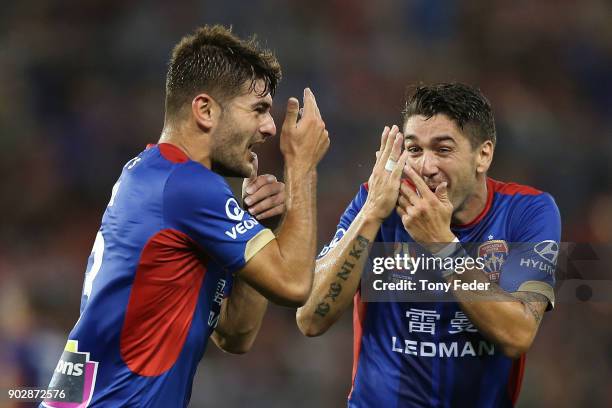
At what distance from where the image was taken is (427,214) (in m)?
3.99

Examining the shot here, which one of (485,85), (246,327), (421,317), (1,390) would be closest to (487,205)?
(421,317)

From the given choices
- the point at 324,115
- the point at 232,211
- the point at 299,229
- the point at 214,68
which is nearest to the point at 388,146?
the point at 299,229

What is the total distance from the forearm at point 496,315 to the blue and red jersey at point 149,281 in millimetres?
977

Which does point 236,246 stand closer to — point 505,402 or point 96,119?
point 505,402

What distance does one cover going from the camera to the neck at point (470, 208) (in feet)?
14.2

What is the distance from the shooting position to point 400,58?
9.76m

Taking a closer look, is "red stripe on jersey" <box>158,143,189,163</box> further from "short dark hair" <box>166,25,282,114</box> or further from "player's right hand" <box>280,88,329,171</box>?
"player's right hand" <box>280,88,329,171</box>

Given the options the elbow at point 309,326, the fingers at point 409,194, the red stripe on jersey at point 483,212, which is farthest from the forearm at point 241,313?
the red stripe on jersey at point 483,212

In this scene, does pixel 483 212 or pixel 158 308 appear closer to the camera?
pixel 158 308

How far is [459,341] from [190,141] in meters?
1.58

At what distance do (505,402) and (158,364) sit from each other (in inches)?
68.9

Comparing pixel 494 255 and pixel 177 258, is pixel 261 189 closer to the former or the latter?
pixel 177 258

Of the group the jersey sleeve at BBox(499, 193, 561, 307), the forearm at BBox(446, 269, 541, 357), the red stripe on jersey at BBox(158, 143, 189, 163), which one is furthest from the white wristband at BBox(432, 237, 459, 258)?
the red stripe on jersey at BBox(158, 143, 189, 163)

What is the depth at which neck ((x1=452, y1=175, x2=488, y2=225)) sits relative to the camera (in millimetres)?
4324
